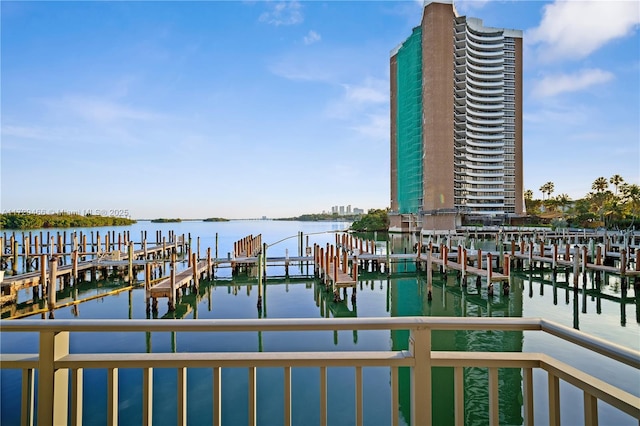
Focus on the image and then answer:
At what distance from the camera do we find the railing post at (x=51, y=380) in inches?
68.1

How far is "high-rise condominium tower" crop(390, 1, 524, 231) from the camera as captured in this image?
53219mm

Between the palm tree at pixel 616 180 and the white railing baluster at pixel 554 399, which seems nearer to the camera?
the white railing baluster at pixel 554 399

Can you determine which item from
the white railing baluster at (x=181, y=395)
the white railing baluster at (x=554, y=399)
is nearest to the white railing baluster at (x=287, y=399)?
the white railing baluster at (x=181, y=395)

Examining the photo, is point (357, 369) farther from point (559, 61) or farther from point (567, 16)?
point (559, 61)

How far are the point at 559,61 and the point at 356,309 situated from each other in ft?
63.8

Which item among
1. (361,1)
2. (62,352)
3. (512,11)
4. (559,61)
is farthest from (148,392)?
(559,61)

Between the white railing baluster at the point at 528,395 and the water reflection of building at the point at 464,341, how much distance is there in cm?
412

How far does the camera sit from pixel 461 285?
16.8 metres

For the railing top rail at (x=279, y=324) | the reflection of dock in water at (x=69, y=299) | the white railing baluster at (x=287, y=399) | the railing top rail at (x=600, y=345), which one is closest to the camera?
the railing top rail at (x=600, y=345)

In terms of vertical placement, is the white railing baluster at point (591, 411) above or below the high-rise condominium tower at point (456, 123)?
below

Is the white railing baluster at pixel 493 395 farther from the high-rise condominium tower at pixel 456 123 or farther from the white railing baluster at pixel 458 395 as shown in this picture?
the high-rise condominium tower at pixel 456 123

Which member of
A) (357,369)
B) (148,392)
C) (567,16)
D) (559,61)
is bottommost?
(148,392)

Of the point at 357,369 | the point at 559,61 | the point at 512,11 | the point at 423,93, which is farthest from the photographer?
the point at 423,93

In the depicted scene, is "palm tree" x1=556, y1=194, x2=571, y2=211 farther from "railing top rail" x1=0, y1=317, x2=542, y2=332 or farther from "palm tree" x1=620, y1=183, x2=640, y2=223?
"railing top rail" x1=0, y1=317, x2=542, y2=332
